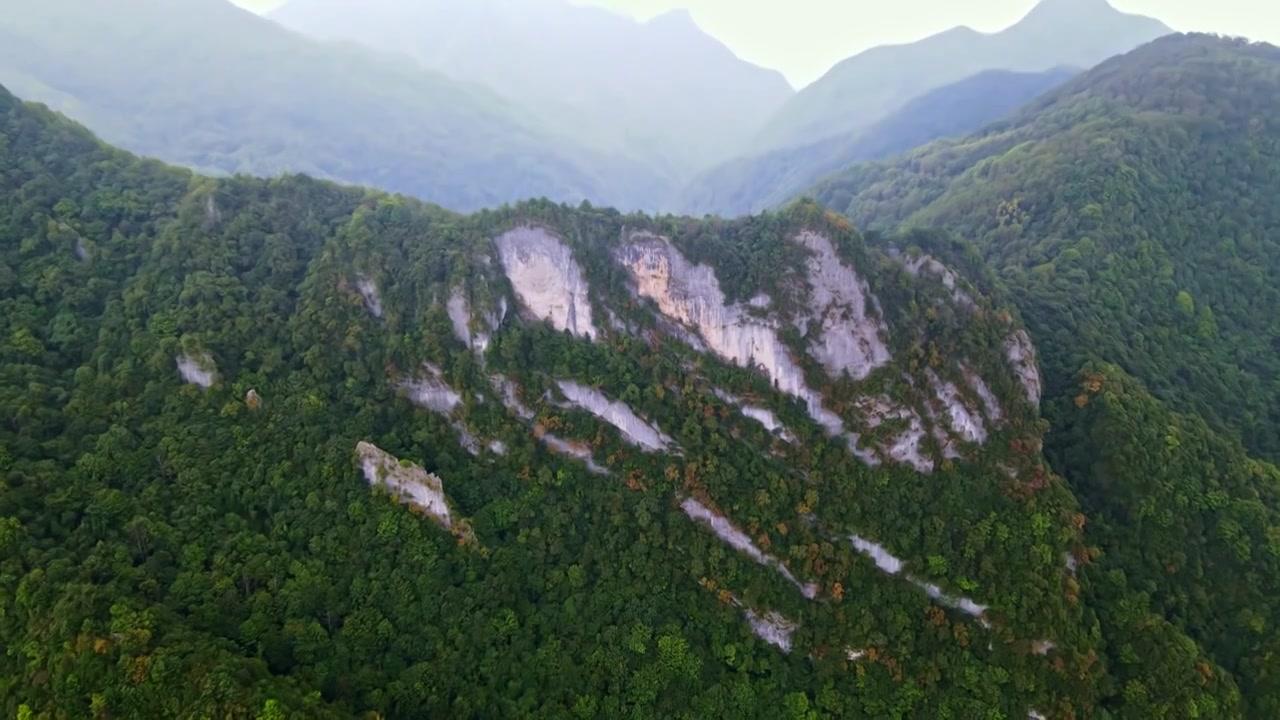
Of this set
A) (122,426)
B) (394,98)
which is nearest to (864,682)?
(122,426)

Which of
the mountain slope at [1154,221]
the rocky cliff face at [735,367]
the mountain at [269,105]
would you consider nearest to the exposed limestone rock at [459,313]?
the rocky cliff face at [735,367]

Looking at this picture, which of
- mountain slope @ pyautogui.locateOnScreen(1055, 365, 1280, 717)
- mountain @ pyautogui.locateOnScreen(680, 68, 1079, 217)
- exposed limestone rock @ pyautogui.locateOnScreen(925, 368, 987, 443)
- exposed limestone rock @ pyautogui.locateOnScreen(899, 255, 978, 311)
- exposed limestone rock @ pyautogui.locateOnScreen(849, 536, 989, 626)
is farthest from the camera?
mountain @ pyautogui.locateOnScreen(680, 68, 1079, 217)

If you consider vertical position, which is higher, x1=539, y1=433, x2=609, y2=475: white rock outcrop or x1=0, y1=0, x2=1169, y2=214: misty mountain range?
x1=0, y1=0, x2=1169, y2=214: misty mountain range

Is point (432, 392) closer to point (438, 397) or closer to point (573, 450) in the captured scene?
point (438, 397)

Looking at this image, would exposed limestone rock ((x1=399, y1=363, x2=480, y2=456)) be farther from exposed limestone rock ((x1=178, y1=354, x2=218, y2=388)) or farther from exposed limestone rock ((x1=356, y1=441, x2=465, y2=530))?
exposed limestone rock ((x1=178, y1=354, x2=218, y2=388))

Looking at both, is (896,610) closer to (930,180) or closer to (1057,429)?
(1057,429)

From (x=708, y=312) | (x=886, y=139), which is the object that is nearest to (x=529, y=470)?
(x=708, y=312)

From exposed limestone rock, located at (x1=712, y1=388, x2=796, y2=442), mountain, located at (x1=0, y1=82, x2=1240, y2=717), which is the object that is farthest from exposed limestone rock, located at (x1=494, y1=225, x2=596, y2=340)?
exposed limestone rock, located at (x1=712, y1=388, x2=796, y2=442)
